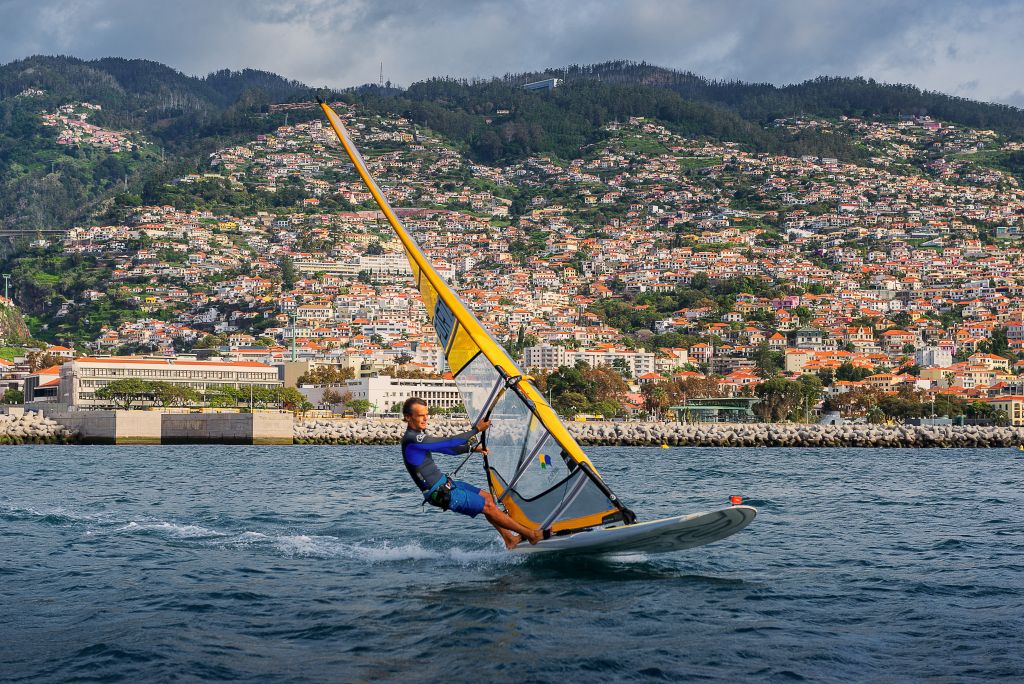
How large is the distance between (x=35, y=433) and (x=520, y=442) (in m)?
45.1

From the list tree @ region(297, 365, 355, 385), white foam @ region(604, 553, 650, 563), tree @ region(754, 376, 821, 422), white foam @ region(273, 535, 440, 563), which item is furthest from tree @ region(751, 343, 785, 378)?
white foam @ region(604, 553, 650, 563)

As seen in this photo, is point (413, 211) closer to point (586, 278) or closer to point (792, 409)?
point (586, 278)

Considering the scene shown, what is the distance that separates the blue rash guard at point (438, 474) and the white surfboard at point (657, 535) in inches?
33.6

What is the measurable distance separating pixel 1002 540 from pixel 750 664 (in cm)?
721

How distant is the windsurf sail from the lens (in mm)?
10562

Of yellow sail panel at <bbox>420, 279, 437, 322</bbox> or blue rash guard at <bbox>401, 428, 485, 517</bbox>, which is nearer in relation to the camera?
blue rash guard at <bbox>401, 428, 485, 517</bbox>

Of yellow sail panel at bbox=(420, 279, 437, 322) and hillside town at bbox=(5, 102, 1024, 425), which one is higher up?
hillside town at bbox=(5, 102, 1024, 425)

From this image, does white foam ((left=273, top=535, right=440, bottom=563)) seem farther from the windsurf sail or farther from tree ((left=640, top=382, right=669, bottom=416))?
tree ((left=640, top=382, right=669, bottom=416))

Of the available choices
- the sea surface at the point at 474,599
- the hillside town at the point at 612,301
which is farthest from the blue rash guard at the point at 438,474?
the hillside town at the point at 612,301

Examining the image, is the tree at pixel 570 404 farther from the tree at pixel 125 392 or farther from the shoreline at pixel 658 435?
the tree at pixel 125 392

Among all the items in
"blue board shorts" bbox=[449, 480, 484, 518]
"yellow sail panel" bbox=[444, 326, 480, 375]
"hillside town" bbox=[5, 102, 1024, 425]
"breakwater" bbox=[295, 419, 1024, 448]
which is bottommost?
"breakwater" bbox=[295, 419, 1024, 448]

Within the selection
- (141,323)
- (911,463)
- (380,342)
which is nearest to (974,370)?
(380,342)

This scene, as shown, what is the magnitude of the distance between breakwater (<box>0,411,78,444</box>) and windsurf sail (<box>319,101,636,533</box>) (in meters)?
43.4

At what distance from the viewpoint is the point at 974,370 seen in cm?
11131
